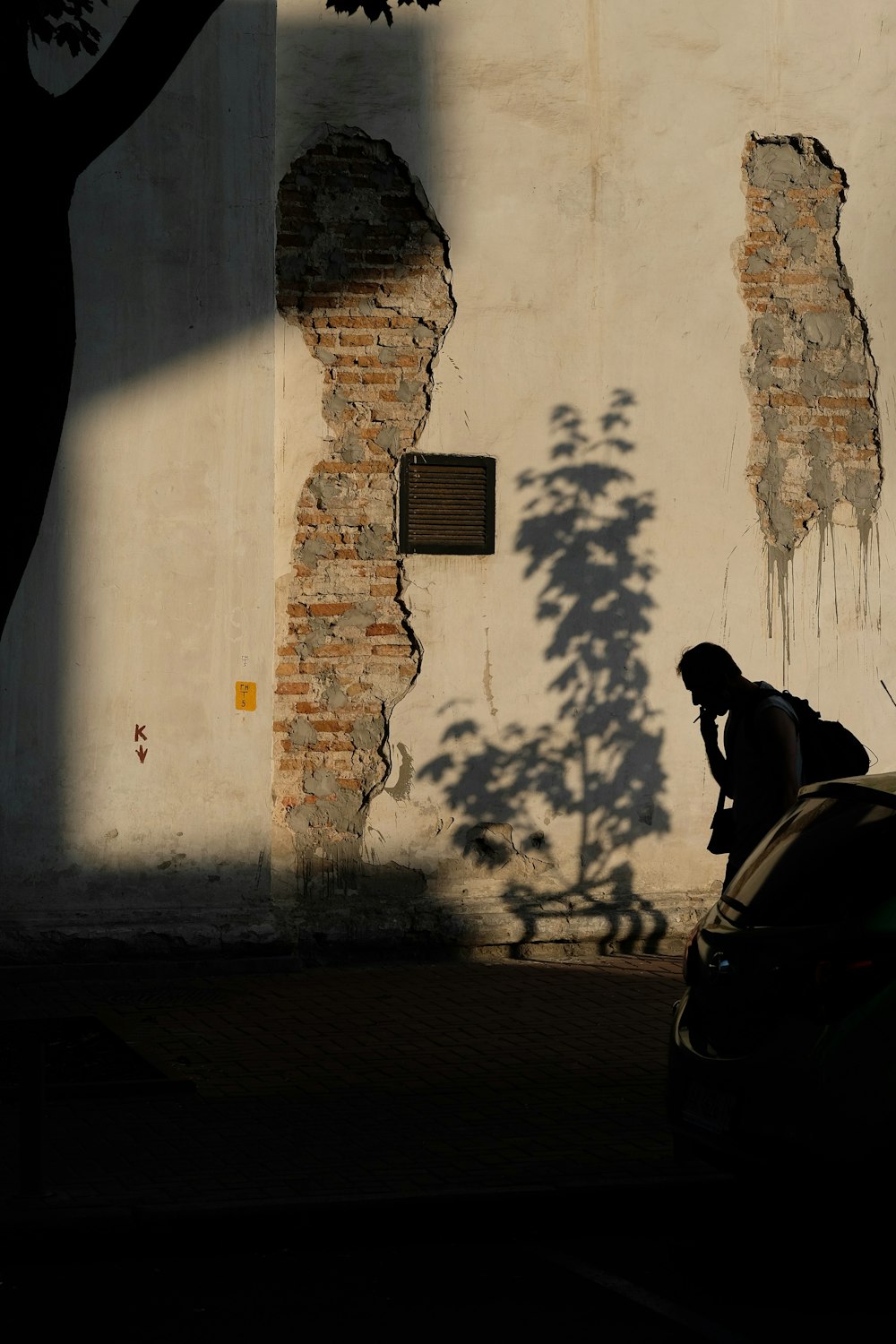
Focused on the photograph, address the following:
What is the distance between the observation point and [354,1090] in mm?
7969

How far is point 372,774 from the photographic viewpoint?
11273 mm

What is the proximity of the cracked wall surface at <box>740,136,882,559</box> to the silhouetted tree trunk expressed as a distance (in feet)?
17.0

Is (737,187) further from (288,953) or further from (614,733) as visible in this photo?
(288,953)

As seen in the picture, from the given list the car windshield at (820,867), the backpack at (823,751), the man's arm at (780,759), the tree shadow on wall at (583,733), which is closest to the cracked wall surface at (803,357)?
the tree shadow on wall at (583,733)

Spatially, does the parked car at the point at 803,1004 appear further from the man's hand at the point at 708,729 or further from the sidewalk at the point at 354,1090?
the man's hand at the point at 708,729

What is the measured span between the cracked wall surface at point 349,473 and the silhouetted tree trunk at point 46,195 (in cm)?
350

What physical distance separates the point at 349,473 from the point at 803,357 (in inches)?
125

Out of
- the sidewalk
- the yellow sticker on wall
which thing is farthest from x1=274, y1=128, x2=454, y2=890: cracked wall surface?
the sidewalk

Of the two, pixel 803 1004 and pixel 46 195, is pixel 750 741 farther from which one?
pixel 46 195

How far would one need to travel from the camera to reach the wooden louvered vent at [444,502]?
11359 mm

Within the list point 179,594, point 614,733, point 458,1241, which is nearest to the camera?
point 458,1241

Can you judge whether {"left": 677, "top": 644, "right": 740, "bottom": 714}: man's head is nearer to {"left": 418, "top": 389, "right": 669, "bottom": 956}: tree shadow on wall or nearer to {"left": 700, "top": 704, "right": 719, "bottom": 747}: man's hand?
{"left": 700, "top": 704, "right": 719, "bottom": 747}: man's hand

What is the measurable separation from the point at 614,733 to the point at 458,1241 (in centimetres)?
573

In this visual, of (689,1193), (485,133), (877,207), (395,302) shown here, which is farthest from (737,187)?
(689,1193)
